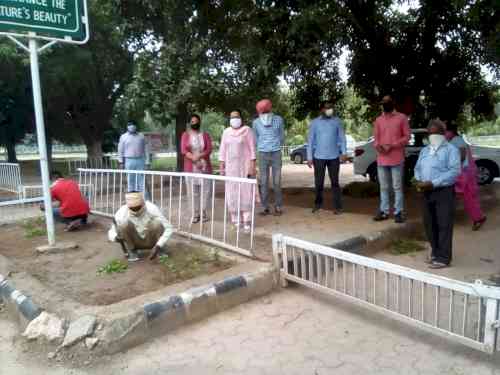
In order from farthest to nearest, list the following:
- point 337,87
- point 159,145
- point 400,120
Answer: point 159,145
point 337,87
point 400,120

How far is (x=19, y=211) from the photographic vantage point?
8.16 m

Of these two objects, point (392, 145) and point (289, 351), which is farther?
point (392, 145)

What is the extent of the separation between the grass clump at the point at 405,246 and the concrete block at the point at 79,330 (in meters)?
3.42

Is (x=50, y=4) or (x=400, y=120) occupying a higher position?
(x=50, y=4)

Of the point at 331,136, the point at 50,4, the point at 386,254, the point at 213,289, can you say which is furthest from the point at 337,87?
the point at 213,289

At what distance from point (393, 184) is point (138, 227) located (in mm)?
3346

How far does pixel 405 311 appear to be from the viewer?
3332 millimetres

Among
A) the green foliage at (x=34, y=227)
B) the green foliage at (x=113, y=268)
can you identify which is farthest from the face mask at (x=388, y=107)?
the green foliage at (x=34, y=227)

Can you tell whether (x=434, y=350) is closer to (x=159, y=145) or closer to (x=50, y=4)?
(x=50, y=4)

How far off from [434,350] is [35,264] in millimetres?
3868

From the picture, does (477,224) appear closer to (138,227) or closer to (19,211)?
(138,227)

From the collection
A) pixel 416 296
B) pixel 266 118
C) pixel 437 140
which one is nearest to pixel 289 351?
pixel 416 296

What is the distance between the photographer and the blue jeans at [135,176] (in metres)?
6.43

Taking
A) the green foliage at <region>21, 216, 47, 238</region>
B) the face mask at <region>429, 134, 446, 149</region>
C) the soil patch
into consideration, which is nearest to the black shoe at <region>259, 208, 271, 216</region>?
the soil patch
